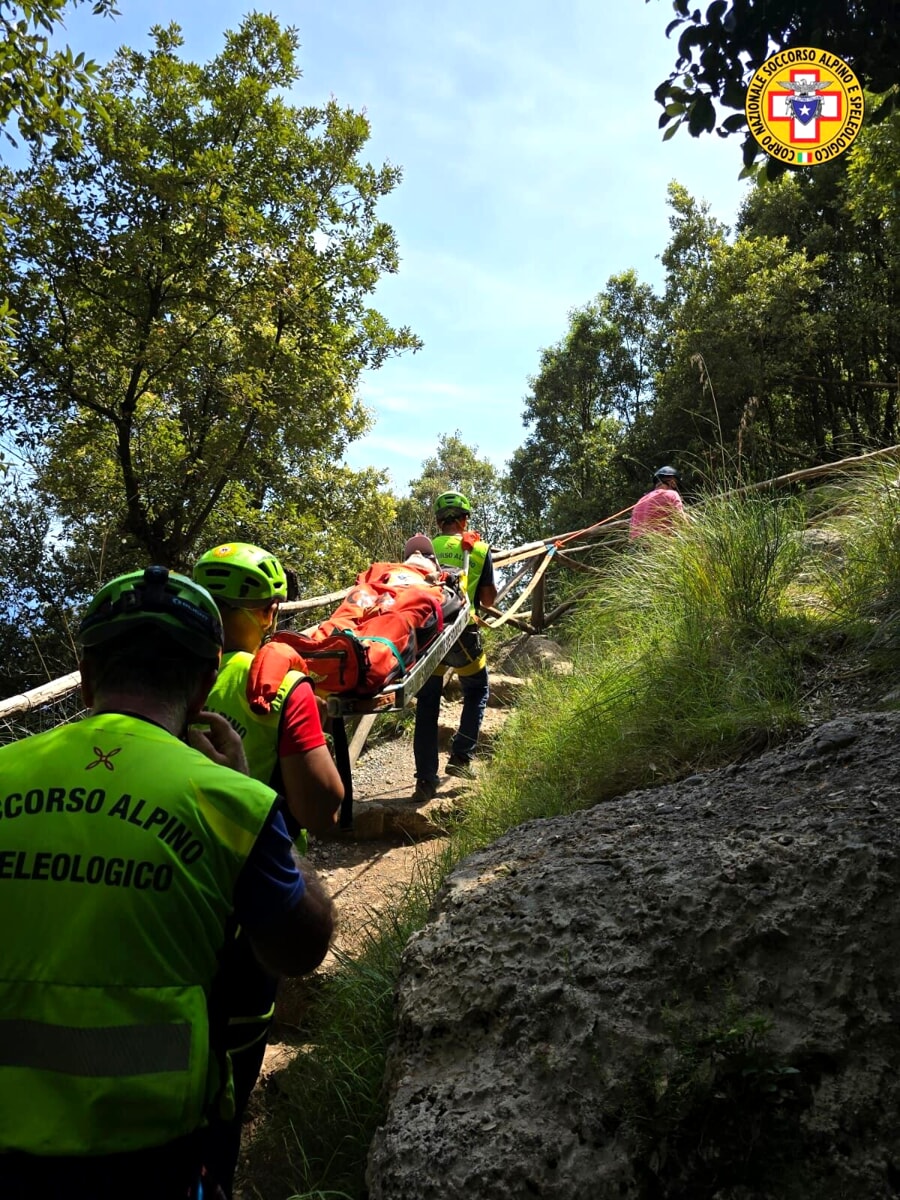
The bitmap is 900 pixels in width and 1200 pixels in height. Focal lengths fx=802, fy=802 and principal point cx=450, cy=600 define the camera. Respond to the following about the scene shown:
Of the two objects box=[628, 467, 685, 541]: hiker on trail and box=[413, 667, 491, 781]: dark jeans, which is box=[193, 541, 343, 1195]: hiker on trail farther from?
box=[628, 467, 685, 541]: hiker on trail

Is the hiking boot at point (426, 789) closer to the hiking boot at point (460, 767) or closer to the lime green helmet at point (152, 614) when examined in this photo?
the hiking boot at point (460, 767)

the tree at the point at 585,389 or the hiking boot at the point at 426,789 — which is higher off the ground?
the tree at the point at 585,389

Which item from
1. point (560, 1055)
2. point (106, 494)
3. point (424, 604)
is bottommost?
point (560, 1055)

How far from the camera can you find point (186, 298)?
10305mm

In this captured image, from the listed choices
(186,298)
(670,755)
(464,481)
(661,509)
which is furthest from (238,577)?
(464,481)

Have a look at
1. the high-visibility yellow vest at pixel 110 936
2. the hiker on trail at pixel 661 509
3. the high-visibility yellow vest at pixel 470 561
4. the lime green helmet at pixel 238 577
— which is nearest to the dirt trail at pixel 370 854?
the high-visibility yellow vest at pixel 470 561

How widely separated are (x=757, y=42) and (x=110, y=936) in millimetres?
3346

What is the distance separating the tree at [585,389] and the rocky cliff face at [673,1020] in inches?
734

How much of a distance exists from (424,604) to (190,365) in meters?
8.06

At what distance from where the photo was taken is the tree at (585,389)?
835 inches

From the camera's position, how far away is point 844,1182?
144cm

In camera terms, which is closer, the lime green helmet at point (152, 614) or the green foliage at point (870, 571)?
the lime green helmet at point (152, 614)

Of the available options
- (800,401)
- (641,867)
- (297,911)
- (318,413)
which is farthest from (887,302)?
(297,911)

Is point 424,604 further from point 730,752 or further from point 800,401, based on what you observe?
point 800,401
